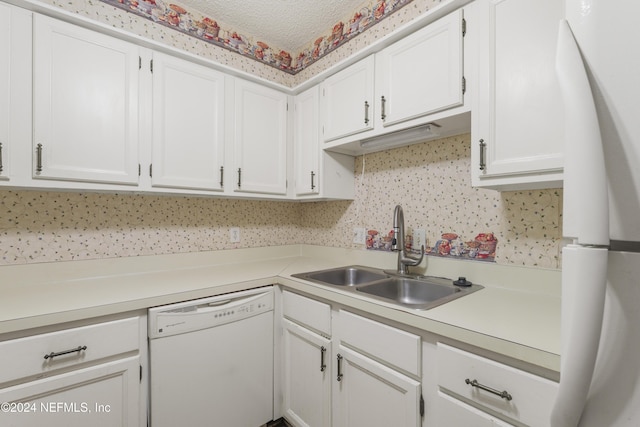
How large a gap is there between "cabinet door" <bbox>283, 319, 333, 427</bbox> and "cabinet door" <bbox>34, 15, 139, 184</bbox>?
1.26m

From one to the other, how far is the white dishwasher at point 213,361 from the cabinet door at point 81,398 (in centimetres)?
9

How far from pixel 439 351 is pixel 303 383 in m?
0.89

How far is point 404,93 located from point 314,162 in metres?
0.79

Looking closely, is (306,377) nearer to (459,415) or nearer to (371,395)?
(371,395)

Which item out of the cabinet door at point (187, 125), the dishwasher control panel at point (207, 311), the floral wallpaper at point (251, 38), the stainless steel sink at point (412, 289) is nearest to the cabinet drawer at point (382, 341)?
the stainless steel sink at point (412, 289)

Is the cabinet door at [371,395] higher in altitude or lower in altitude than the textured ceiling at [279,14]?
lower

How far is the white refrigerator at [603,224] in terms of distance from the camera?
437mm

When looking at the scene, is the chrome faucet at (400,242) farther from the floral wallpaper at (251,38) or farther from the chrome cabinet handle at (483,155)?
the floral wallpaper at (251,38)

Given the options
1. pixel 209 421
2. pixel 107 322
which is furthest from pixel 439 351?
pixel 107 322

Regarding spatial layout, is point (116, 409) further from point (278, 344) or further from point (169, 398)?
point (278, 344)

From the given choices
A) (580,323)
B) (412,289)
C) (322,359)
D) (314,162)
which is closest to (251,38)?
(314,162)

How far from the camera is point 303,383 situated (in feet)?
5.02

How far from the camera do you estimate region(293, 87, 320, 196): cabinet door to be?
2.02 meters

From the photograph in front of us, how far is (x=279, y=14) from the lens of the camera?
2.05m
